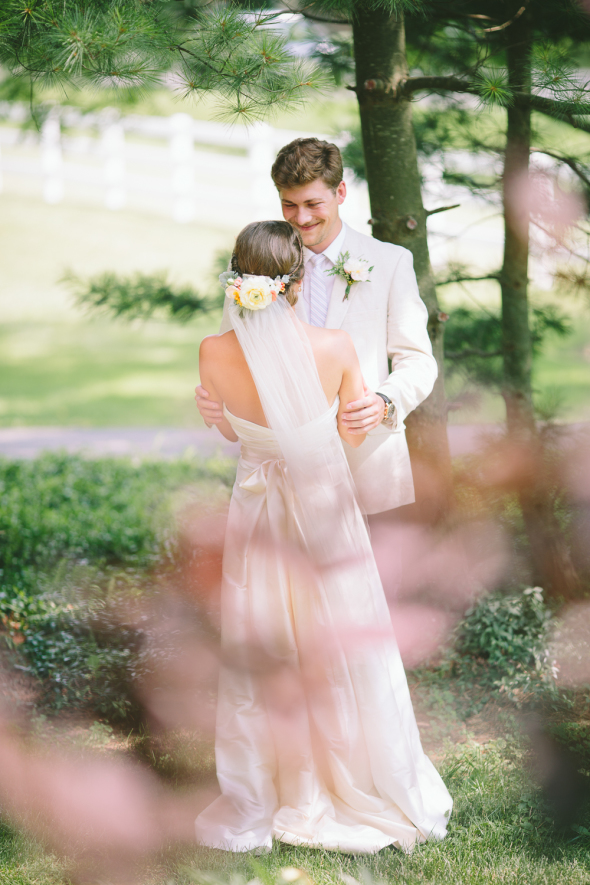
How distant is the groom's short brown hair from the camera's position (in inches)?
103

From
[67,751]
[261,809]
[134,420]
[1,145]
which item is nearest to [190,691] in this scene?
[67,751]

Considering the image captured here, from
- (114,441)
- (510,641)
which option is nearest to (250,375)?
(510,641)

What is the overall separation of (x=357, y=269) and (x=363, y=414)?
55 cm

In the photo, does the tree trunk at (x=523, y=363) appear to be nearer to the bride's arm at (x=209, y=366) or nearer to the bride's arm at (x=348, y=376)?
the bride's arm at (x=348, y=376)

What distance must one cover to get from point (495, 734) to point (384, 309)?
175cm

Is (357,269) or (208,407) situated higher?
(357,269)

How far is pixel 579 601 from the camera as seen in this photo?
11.8 feet

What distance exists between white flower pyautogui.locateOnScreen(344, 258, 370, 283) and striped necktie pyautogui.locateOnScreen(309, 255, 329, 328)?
14cm

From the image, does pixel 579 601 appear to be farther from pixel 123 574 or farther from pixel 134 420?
pixel 134 420

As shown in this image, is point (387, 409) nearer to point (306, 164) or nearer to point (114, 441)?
point (306, 164)

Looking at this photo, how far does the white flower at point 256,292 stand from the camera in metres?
2.22

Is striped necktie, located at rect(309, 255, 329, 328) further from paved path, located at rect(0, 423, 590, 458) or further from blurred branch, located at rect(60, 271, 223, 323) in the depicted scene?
paved path, located at rect(0, 423, 590, 458)

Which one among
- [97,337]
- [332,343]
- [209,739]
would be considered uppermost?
[332,343]

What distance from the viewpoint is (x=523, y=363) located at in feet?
12.9
